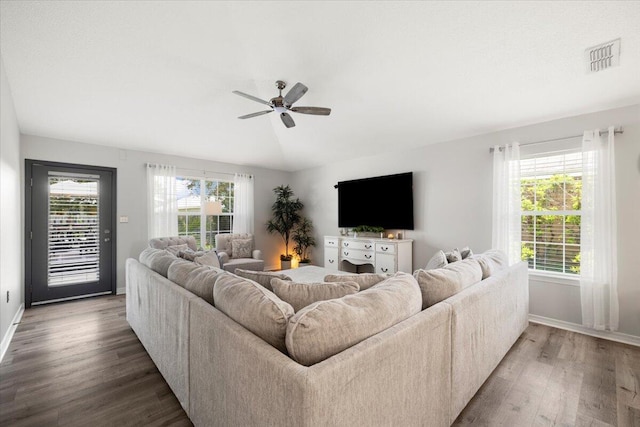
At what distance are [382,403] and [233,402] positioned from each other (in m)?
0.64

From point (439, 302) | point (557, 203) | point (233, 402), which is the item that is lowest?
point (233, 402)

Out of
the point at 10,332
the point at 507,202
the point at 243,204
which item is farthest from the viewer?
the point at 243,204

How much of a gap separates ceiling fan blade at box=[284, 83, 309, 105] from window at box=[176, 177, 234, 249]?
2974mm

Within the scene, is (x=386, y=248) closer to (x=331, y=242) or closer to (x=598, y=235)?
(x=331, y=242)

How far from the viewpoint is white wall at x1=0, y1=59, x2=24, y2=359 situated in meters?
2.66

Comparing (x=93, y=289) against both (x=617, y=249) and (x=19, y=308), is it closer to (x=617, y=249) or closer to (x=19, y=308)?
(x=19, y=308)

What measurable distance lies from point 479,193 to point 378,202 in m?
1.67

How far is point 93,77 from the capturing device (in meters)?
3.18

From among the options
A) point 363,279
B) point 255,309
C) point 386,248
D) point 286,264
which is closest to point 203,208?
point 286,264

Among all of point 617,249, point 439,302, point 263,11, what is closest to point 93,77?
point 263,11

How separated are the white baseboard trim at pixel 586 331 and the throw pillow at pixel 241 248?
4625mm

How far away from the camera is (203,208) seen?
520 centimetres

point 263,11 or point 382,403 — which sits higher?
point 263,11

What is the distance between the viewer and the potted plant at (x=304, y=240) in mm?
6484
